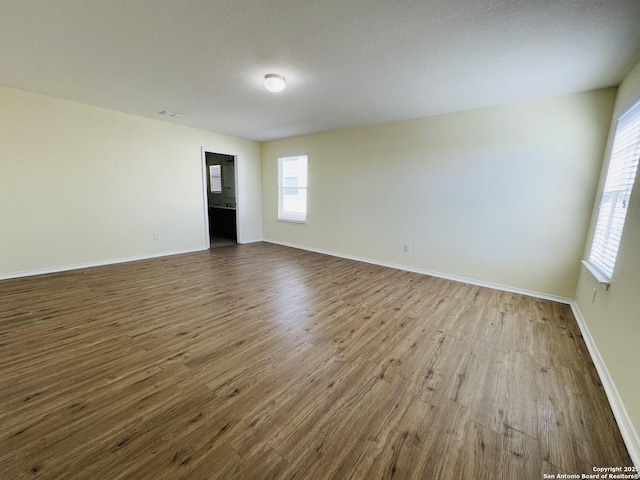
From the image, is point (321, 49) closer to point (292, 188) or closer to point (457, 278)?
point (457, 278)

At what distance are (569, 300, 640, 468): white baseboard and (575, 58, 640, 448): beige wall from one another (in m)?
0.03

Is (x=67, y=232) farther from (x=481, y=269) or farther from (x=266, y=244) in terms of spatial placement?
(x=481, y=269)

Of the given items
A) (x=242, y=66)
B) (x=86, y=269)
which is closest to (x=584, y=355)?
(x=242, y=66)

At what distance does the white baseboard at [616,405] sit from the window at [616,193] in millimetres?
592

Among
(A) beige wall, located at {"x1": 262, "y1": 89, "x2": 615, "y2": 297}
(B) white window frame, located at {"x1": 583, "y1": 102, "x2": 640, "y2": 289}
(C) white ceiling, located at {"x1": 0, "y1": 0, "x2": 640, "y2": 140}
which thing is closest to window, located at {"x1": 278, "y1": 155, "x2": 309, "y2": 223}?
(A) beige wall, located at {"x1": 262, "y1": 89, "x2": 615, "y2": 297}

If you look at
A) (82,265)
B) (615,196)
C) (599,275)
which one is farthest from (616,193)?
(82,265)

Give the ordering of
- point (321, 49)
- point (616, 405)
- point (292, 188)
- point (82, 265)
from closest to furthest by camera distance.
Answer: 1. point (616, 405)
2. point (321, 49)
3. point (82, 265)
4. point (292, 188)

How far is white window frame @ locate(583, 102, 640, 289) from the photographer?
2.06 meters

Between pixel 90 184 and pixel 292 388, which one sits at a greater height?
pixel 90 184

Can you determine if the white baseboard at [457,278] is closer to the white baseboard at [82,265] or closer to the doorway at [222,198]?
the doorway at [222,198]

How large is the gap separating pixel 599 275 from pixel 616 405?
3.79ft

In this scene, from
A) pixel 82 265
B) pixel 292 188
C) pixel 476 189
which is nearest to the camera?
pixel 476 189

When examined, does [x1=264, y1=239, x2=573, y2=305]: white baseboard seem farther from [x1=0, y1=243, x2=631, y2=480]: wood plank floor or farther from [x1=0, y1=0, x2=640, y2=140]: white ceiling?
[x1=0, y1=0, x2=640, y2=140]: white ceiling

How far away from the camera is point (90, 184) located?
404cm
